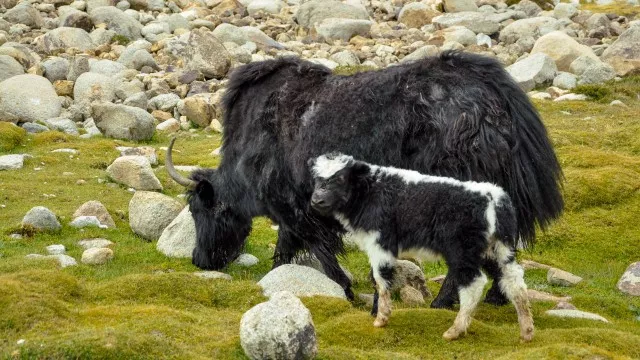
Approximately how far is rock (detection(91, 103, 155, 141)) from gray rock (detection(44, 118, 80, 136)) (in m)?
1.04

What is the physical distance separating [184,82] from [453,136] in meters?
20.5

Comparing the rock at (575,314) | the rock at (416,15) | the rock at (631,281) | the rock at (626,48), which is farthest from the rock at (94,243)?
the rock at (416,15)

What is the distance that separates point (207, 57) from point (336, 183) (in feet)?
73.3

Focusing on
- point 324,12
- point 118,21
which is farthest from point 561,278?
point 324,12

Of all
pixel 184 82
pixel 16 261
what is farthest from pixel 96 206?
pixel 184 82

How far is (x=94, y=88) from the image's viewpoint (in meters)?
26.0

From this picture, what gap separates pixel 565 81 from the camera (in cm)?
2692

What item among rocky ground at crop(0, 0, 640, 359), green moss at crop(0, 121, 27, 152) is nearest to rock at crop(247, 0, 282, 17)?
rocky ground at crop(0, 0, 640, 359)

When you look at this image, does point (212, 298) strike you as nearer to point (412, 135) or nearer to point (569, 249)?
point (412, 135)

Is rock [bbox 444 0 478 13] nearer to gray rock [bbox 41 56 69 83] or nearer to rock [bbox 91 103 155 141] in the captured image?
gray rock [bbox 41 56 69 83]

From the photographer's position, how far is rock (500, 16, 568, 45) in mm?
40531

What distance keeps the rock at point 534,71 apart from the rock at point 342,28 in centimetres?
1294

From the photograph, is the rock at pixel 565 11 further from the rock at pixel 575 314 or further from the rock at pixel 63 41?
the rock at pixel 575 314

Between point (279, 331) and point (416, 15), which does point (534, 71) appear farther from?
point (279, 331)
